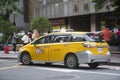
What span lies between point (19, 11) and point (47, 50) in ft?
103

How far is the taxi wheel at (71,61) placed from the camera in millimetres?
18505

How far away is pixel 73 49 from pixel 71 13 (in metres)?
30.1

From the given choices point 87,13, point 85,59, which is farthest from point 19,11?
point 85,59

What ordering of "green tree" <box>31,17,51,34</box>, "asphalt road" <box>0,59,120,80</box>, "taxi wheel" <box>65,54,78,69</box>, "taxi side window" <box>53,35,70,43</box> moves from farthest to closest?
"green tree" <box>31,17,51,34</box> < "taxi side window" <box>53,35,70,43</box> < "taxi wheel" <box>65,54,78,69</box> < "asphalt road" <box>0,59,120,80</box>

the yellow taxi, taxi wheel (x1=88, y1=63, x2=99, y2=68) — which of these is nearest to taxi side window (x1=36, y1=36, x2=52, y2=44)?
the yellow taxi

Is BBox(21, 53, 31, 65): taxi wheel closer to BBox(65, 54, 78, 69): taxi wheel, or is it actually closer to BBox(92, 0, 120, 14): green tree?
BBox(65, 54, 78, 69): taxi wheel

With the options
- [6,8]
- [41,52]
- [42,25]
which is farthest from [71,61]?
[6,8]

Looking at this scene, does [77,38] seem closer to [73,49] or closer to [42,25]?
[73,49]

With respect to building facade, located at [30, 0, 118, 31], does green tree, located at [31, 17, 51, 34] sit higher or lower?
lower

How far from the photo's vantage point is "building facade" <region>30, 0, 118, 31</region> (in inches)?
1826

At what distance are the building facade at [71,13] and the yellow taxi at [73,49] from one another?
82.1 ft

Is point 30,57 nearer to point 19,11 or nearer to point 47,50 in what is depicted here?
point 47,50

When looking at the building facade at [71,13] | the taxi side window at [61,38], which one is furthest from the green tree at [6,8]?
the taxi side window at [61,38]

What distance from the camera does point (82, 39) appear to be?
18625mm
